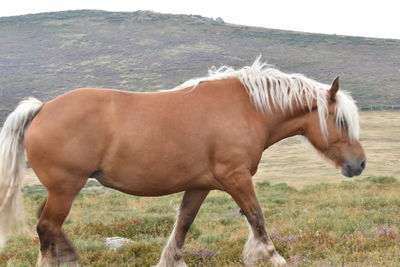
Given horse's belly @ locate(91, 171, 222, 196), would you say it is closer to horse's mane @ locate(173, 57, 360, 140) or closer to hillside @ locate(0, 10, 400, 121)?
horse's mane @ locate(173, 57, 360, 140)

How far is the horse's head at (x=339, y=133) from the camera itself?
231 inches

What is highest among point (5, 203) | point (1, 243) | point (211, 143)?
point (211, 143)

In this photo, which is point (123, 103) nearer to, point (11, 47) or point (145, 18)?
point (11, 47)

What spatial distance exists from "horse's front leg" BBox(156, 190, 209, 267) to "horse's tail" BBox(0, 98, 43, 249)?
5.77 ft

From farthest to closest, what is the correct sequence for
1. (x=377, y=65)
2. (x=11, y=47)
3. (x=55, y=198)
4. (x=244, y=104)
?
(x=11, y=47), (x=377, y=65), (x=244, y=104), (x=55, y=198)

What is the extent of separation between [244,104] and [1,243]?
10.7ft

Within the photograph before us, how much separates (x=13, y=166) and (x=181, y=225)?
2106mm

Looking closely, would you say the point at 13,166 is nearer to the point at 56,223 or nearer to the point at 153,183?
the point at 56,223

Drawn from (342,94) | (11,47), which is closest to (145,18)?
(11,47)

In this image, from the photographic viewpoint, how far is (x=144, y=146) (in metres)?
5.29

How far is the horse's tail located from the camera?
217 inches

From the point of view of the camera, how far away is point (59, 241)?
17.8 ft

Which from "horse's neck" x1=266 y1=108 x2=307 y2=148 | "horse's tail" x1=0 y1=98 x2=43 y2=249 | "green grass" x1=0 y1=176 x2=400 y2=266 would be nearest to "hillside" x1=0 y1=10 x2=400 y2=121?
"green grass" x1=0 y1=176 x2=400 y2=266

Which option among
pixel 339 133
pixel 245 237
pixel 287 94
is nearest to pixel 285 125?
pixel 287 94
